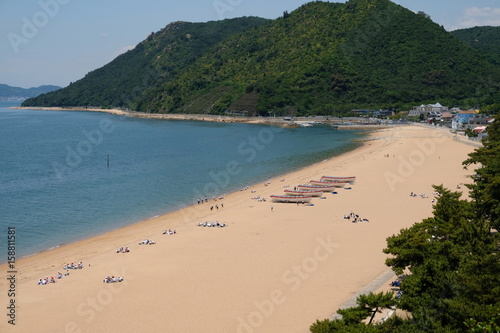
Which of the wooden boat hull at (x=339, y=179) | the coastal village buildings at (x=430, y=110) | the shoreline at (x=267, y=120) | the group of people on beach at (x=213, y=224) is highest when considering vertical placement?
the coastal village buildings at (x=430, y=110)

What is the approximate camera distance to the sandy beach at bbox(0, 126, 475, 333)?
59.8ft

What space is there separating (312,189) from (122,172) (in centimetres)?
2595

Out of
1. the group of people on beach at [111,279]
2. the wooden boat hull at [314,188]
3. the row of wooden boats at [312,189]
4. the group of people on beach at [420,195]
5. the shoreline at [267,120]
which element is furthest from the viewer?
the shoreline at [267,120]

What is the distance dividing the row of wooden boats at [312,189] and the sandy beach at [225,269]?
822 millimetres

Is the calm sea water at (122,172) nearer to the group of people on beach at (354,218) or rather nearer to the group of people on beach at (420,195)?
the group of people on beach at (354,218)

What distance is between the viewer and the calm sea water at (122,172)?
116ft

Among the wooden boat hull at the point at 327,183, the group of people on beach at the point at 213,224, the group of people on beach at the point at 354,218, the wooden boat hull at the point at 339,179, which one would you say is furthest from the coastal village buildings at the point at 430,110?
the group of people on beach at the point at 213,224

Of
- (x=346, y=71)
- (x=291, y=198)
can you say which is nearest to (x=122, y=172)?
(x=291, y=198)

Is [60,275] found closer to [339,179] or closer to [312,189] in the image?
[312,189]

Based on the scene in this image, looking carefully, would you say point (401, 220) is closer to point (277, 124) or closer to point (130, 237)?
point (130, 237)

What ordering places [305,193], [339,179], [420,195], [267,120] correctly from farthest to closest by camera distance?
1. [267,120]
2. [339,179]
3. [305,193]
4. [420,195]

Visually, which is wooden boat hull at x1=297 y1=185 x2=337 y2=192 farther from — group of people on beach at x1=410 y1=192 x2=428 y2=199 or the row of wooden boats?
group of people on beach at x1=410 y1=192 x2=428 y2=199

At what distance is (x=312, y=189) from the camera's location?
40844 mm

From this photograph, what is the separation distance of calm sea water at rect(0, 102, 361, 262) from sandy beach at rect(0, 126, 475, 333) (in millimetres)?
4096
